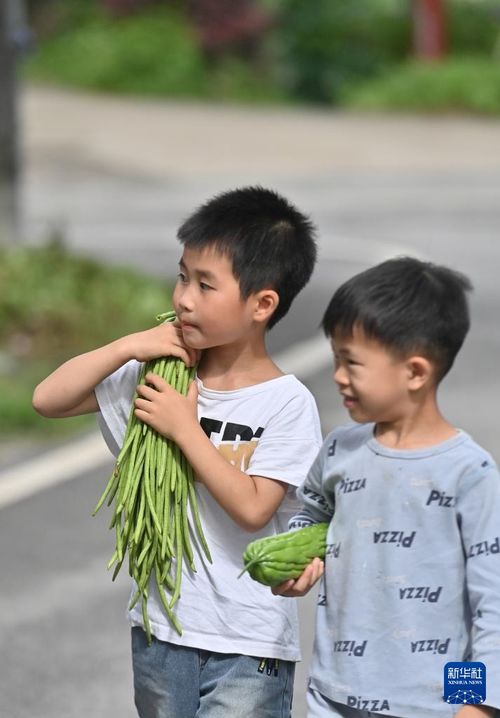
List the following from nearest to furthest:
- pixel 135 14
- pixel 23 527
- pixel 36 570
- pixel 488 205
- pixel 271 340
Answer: pixel 36 570, pixel 23 527, pixel 271 340, pixel 488 205, pixel 135 14

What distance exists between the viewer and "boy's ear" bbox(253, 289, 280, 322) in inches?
137

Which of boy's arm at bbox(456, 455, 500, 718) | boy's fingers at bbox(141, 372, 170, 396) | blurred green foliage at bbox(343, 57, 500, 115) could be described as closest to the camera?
boy's arm at bbox(456, 455, 500, 718)

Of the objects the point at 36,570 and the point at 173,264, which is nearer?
the point at 36,570

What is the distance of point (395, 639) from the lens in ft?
10.3

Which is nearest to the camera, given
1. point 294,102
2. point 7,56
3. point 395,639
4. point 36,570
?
point 395,639

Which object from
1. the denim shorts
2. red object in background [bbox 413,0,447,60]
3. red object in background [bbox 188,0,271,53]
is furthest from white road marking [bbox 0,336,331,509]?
red object in background [bbox 188,0,271,53]

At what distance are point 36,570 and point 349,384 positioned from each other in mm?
3811

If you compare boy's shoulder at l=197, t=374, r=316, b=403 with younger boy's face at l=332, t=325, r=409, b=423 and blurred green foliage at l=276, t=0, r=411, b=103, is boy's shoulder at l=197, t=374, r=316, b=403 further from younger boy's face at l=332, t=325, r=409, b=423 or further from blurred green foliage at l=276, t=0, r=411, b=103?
blurred green foliage at l=276, t=0, r=411, b=103

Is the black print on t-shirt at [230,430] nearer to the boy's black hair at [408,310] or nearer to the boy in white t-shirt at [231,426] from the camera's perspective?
the boy in white t-shirt at [231,426]

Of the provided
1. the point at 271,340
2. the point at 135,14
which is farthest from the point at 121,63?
the point at 271,340

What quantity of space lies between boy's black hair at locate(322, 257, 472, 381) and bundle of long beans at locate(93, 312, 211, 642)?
48cm

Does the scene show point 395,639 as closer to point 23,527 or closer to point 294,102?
point 23,527
